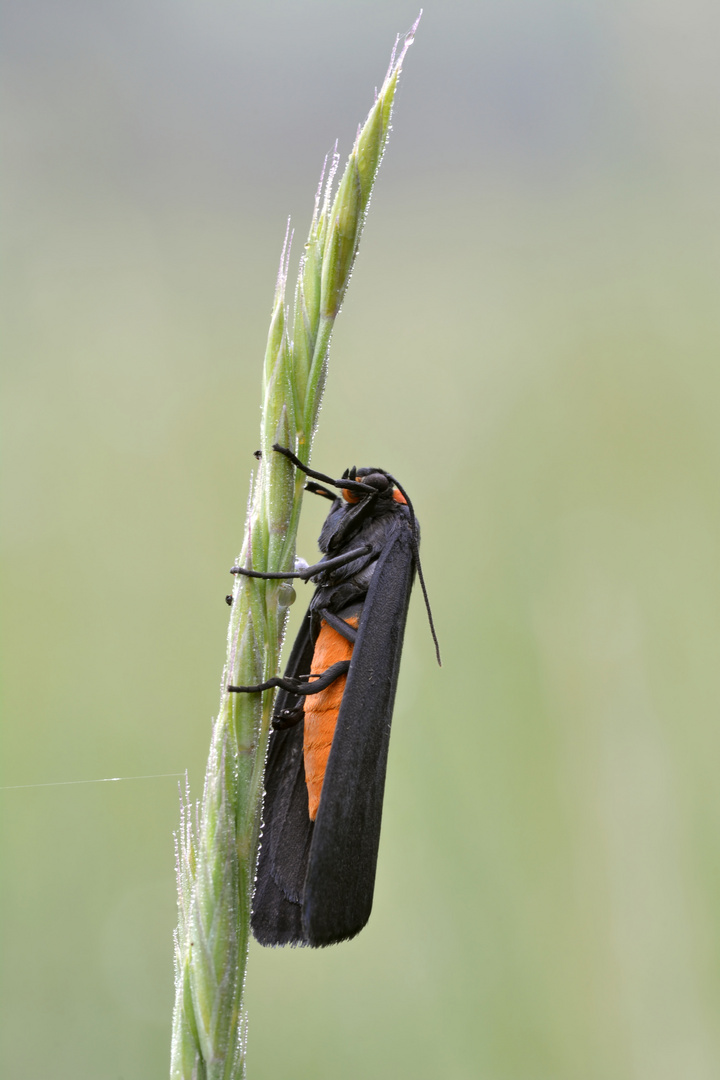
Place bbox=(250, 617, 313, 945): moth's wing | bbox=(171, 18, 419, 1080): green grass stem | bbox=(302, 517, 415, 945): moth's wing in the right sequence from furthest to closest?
bbox=(250, 617, 313, 945): moth's wing < bbox=(302, 517, 415, 945): moth's wing < bbox=(171, 18, 419, 1080): green grass stem

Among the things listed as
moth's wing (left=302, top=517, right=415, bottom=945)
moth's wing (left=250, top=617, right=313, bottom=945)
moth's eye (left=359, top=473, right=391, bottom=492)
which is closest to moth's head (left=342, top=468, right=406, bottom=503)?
moth's eye (left=359, top=473, right=391, bottom=492)

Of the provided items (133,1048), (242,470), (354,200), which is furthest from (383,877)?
(354,200)

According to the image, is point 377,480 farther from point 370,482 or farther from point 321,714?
point 321,714

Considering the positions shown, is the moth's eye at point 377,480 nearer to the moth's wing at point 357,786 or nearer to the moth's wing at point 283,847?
the moth's wing at point 357,786

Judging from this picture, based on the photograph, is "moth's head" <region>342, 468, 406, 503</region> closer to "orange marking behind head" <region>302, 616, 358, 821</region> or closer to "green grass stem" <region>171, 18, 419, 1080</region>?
"orange marking behind head" <region>302, 616, 358, 821</region>

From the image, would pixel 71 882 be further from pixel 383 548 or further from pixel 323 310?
pixel 323 310

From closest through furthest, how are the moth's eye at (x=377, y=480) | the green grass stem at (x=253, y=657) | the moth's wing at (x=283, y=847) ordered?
1. the green grass stem at (x=253, y=657)
2. the moth's wing at (x=283, y=847)
3. the moth's eye at (x=377, y=480)

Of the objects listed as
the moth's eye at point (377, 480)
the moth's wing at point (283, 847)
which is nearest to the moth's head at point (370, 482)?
the moth's eye at point (377, 480)
